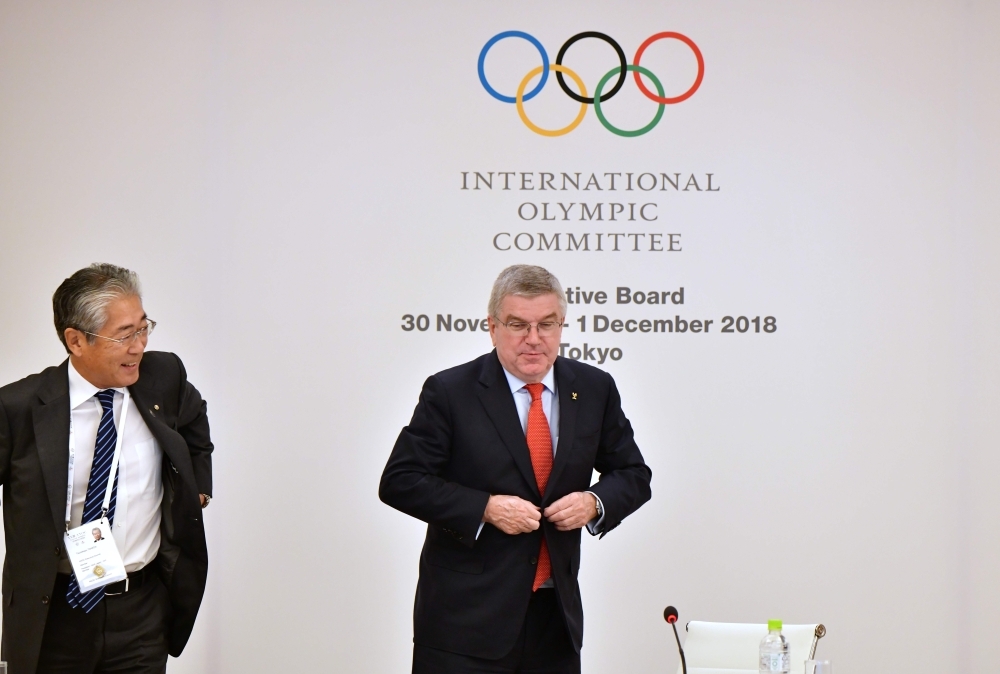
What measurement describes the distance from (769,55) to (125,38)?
2869mm

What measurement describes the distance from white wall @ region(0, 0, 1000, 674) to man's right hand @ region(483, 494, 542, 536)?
178 cm

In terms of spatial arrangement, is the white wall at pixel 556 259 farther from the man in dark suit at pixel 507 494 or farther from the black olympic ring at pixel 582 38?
the man in dark suit at pixel 507 494

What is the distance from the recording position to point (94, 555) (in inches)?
104

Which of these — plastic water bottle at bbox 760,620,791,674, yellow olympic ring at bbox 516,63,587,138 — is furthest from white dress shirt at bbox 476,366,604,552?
yellow olympic ring at bbox 516,63,587,138

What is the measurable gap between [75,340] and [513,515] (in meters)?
1.31

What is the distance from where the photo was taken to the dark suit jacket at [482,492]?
2.73 m

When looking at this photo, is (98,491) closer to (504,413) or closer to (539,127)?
(504,413)

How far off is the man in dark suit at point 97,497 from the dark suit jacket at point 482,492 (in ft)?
2.21

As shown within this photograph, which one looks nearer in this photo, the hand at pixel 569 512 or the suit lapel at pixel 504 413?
the hand at pixel 569 512

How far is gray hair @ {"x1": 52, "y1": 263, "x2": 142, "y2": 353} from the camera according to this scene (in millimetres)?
2715

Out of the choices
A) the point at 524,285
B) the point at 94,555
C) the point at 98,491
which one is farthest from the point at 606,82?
the point at 94,555

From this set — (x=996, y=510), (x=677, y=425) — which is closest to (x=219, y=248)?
(x=677, y=425)

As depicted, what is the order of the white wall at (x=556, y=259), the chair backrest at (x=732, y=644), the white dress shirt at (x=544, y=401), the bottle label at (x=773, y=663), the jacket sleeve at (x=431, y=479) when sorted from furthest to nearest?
the white wall at (x=556, y=259)
the chair backrest at (x=732, y=644)
the white dress shirt at (x=544, y=401)
the jacket sleeve at (x=431, y=479)
the bottle label at (x=773, y=663)

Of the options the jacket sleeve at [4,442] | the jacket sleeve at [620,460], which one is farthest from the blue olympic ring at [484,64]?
the jacket sleeve at [4,442]
